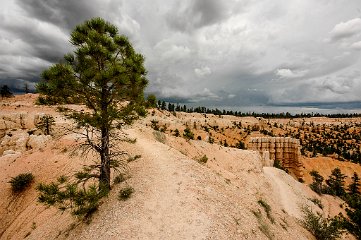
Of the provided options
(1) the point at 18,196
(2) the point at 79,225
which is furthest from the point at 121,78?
(1) the point at 18,196

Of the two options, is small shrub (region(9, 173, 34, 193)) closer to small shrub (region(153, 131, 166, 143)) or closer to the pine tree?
the pine tree

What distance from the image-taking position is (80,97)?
1366cm

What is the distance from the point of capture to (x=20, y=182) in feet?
72.2

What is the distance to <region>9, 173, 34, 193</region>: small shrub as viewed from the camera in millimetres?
21906

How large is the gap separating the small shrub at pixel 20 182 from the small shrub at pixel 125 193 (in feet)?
41.3

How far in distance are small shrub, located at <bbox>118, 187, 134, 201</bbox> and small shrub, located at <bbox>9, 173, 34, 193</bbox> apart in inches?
496

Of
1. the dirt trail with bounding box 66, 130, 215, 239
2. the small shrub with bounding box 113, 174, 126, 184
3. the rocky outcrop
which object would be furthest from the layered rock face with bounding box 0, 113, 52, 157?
the dirt trail with bounding box 66, 130, 215, 239

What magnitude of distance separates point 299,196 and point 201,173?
26256 mm

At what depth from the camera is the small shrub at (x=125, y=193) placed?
1447 cm

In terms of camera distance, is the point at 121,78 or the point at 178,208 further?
the point at 178,208

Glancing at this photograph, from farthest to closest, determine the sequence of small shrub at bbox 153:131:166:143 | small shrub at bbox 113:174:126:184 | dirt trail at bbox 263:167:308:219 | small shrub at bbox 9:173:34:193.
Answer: dirt trail at bbox 263:167:308:219 → small shrub at bbox 153:131:166:143 → small shrub at bbox 9:173:34:193 → small shrub at bbox 113:174:126:184

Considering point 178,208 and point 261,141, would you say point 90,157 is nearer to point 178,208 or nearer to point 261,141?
point 178,208

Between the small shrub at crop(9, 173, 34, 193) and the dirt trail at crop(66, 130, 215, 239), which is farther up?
the dirt trail at crop(66, 130, 215, 239)

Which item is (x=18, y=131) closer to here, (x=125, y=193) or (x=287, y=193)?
(x=125, y=193)
